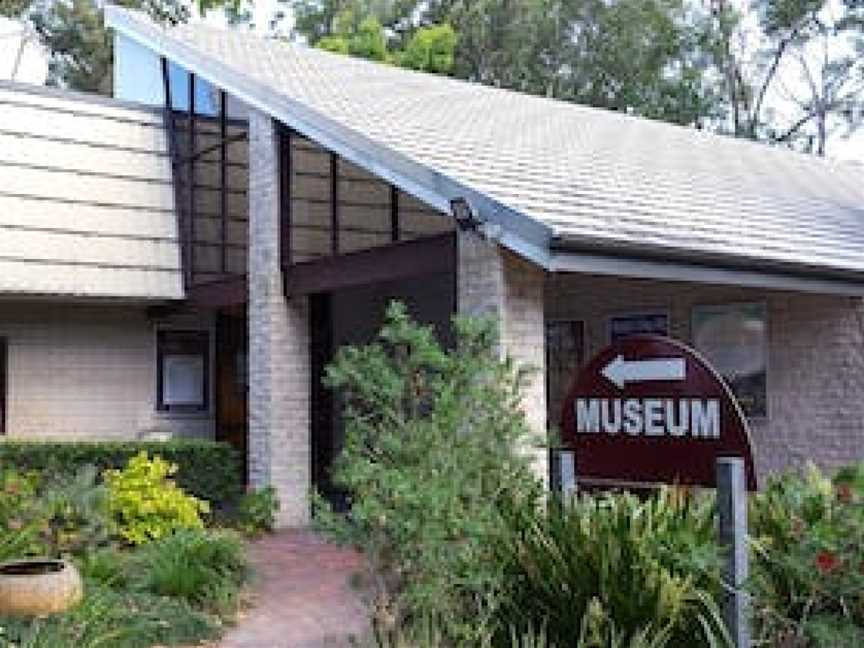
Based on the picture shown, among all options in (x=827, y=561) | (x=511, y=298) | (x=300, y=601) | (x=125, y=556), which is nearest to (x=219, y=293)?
(x=511, y=298)

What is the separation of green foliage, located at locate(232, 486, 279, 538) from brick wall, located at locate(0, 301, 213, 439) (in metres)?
3.46

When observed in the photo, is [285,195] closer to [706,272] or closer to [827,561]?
[706,272]

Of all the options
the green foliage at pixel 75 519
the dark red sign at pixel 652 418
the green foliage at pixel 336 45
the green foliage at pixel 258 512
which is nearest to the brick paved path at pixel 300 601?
the green foliage at pixel 258 512

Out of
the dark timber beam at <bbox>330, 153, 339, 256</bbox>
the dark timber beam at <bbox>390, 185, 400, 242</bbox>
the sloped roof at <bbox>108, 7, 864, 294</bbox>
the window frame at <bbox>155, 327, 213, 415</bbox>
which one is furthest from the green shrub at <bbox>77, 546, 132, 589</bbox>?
the window frame at <bbox>155, 327, 213, 415</bbox>

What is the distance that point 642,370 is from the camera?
6.19m

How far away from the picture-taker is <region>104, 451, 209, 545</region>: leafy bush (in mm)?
11039

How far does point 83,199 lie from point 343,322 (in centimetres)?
454

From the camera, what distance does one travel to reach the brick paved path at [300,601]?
311 inches

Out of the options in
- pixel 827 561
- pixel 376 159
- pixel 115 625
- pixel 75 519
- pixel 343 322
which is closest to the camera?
pixel 827 561

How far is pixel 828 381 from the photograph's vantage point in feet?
46.0

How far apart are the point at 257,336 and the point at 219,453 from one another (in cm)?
149

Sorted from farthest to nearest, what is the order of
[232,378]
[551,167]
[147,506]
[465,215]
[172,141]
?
[232,378] < [172,141] < [551,167] < [147,506] < [465,215]

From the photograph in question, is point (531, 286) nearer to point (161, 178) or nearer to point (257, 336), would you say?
point (257, 336)

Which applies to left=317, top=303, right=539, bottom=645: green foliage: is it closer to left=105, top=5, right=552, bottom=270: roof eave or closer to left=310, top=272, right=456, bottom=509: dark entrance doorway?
left=105, top=5, right=552, bottom=270: roof eave
